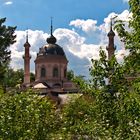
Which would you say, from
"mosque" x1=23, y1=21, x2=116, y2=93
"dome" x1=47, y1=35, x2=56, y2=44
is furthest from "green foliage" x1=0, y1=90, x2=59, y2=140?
"dome" x1=47, y1=35, x2=56, y2=44

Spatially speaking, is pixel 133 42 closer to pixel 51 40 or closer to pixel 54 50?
pixel 54 50

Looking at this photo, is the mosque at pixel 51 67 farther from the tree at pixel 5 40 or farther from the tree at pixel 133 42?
the tree at pixel 133 42

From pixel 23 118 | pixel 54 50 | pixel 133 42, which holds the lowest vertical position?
pixel 23 118

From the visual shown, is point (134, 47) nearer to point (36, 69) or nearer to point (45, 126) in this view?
point (45, 126)

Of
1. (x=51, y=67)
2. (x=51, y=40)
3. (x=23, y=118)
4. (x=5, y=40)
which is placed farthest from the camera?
(x=51, y=40)

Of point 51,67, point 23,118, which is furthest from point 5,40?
point 23,118

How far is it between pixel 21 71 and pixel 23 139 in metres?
82.1

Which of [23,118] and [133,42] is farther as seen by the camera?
[23,118]

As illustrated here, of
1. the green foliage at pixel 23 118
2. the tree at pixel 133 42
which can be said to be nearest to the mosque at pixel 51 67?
the green foliage at pixel 23 118

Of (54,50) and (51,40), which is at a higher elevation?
(51,40)

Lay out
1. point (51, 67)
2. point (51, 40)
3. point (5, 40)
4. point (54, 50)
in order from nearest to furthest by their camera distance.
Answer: point (5, 40)
point (51, 67)
point (54, 50)
point (51, 40)

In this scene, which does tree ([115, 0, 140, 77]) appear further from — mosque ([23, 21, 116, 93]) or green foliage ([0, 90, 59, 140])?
mosque ([23, 21, 116, 93])

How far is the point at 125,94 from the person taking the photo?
340 inches

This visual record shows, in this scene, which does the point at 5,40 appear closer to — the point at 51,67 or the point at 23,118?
the point at 51,67
